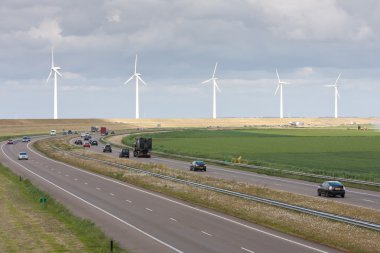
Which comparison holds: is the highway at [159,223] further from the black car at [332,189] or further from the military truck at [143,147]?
the military truck at [143,147]

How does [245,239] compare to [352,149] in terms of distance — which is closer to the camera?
[245,239]

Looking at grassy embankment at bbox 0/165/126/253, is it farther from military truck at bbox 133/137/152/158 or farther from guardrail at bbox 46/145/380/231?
military truck at bbox 133/137/152/158

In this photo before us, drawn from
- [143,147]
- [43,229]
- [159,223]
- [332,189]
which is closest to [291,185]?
[332,189]

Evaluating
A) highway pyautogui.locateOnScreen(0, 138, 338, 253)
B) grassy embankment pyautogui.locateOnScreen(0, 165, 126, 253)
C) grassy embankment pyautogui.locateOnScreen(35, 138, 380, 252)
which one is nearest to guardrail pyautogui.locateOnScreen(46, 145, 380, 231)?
grassy embankment pyautogui.locateOnScreen(35, 138, 380, 252)

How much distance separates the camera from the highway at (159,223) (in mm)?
31828

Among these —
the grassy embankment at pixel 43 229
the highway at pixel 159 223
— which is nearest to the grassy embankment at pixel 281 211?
the highway at pixel 159 223

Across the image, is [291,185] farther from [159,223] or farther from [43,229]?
[43,229]

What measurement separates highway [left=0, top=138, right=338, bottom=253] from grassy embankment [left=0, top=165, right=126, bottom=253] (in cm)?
121

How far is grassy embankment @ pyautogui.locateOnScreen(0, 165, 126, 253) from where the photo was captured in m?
31.1

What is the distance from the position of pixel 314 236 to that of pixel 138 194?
78.5 ft

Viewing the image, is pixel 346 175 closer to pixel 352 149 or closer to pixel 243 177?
pixel 243 177

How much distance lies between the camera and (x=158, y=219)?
40719 mm

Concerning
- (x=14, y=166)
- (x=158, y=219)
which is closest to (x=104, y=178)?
(x=14, y=166)

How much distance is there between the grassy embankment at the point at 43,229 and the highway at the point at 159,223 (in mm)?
1211
